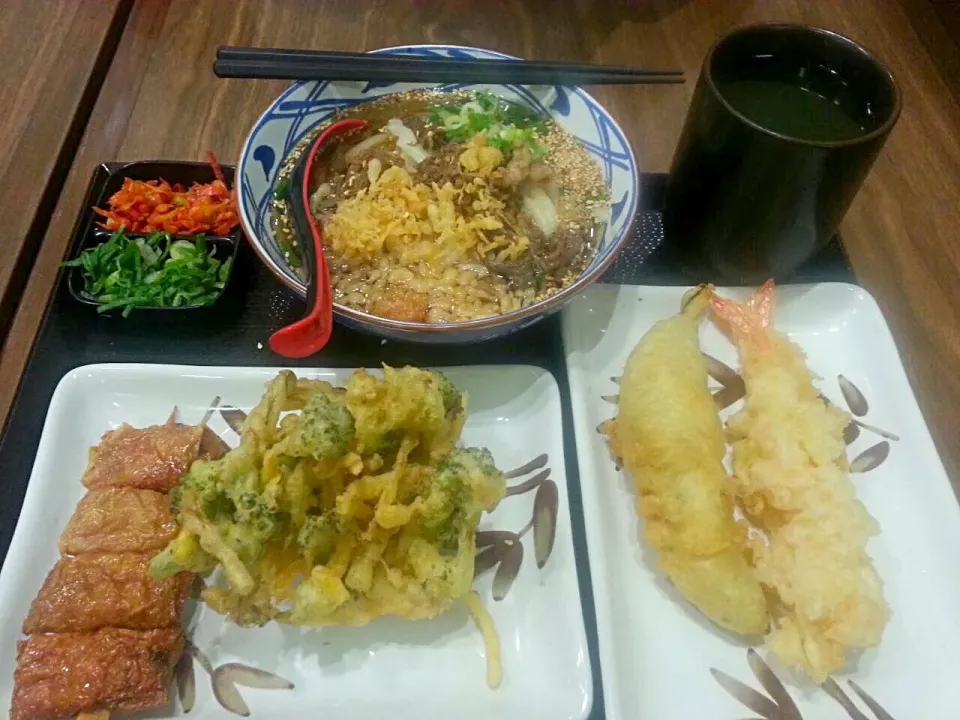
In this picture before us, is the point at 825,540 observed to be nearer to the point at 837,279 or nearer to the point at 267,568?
the point at 837,279

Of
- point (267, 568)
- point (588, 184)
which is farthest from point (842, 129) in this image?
point (267, 568)

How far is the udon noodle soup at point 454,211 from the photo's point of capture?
52.5 inches

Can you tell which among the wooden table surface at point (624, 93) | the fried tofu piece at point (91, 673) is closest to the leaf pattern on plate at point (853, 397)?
the wooden table surface at point (624, 93)

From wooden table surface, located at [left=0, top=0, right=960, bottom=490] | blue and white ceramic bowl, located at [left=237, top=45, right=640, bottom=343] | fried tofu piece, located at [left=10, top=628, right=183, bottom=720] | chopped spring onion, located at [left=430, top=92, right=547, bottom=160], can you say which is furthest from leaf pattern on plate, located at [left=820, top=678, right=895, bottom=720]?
chopped spring onion, located at [left=430, top=92, right=547, bottom=160]

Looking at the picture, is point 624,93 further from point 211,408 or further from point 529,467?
point 211,408

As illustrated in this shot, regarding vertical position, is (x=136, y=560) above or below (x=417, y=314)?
below

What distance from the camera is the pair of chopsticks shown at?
53.7 inches

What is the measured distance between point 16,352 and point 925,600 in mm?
1759

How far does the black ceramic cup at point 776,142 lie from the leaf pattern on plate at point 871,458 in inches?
16.5

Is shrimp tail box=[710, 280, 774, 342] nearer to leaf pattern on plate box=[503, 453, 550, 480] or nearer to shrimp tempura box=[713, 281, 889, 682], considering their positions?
shrimp tempura box=[713, 281, 889, 682]

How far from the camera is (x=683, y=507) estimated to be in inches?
44.6

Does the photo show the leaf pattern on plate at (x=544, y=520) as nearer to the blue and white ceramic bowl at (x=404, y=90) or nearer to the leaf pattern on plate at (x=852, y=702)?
the blue and white ceramic bowl at (x=404, y=90)

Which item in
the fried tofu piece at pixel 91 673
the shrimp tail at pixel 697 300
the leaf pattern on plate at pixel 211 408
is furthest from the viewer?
the shrimp tail at pixel 697 300

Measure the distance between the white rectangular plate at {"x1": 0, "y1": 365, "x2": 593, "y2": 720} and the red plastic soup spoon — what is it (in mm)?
375
